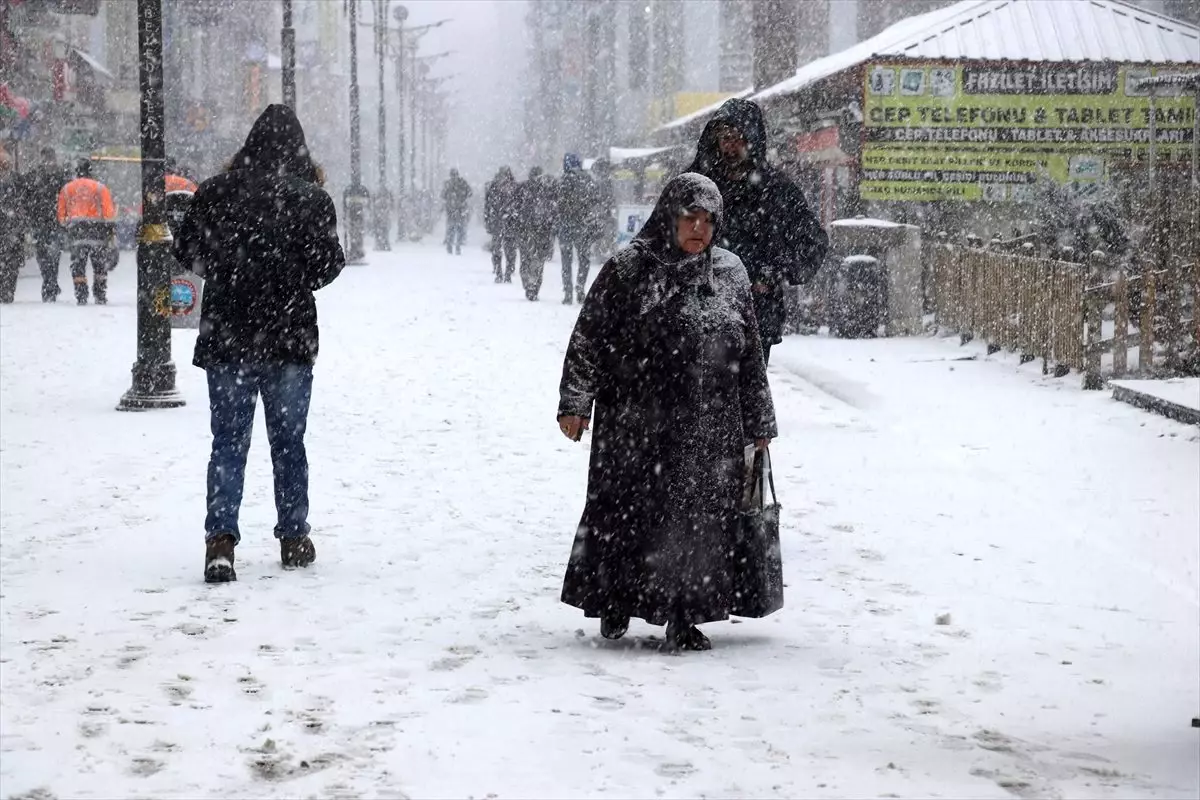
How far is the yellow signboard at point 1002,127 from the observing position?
76.1 feet

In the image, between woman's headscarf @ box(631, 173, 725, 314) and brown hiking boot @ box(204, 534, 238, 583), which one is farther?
brown hiking boot @ box(204, 534, 238, 583)

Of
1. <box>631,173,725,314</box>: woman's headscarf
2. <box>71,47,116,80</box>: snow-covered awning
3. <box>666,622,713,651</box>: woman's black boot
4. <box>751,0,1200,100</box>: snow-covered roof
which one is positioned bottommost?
<box>666,622,713,651</box>: woman's black boot

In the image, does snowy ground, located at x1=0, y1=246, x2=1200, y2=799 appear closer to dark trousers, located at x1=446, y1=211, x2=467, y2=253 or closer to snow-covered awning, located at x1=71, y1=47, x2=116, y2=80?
dark trousers, located at x1=446, y1=211, x2=467, y2=253

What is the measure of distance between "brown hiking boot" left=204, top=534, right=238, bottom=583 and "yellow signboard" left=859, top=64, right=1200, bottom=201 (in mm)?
16944

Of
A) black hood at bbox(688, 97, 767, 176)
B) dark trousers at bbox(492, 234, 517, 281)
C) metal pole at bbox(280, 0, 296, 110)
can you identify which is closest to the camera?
black hood at bbox(688, 97, 767, 176)

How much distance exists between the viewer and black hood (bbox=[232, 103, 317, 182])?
301 inches

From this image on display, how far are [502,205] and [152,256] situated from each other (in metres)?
18.4

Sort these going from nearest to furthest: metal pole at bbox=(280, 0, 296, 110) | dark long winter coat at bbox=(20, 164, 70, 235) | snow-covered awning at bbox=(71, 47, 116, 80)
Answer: dark long winter coat at bbox=(20, 164, 70, 235)
metal pole at bbox=(280, 0, 296, 110)
snow-covered awning at bbox=(71, 47, 116, 80)

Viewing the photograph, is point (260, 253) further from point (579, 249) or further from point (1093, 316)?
point (579, 249)

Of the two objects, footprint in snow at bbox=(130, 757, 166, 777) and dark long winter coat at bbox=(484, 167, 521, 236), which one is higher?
dark long winter coat at bbox=(484, 167, 521, 236)

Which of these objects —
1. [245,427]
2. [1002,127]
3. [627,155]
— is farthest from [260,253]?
[627,155]

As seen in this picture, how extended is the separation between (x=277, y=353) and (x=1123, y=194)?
18.8 meters

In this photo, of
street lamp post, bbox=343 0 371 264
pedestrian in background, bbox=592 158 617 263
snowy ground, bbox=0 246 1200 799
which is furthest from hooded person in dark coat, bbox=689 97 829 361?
street lamp post, bbox=343 0 371 264

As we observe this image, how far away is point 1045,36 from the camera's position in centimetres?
2477
